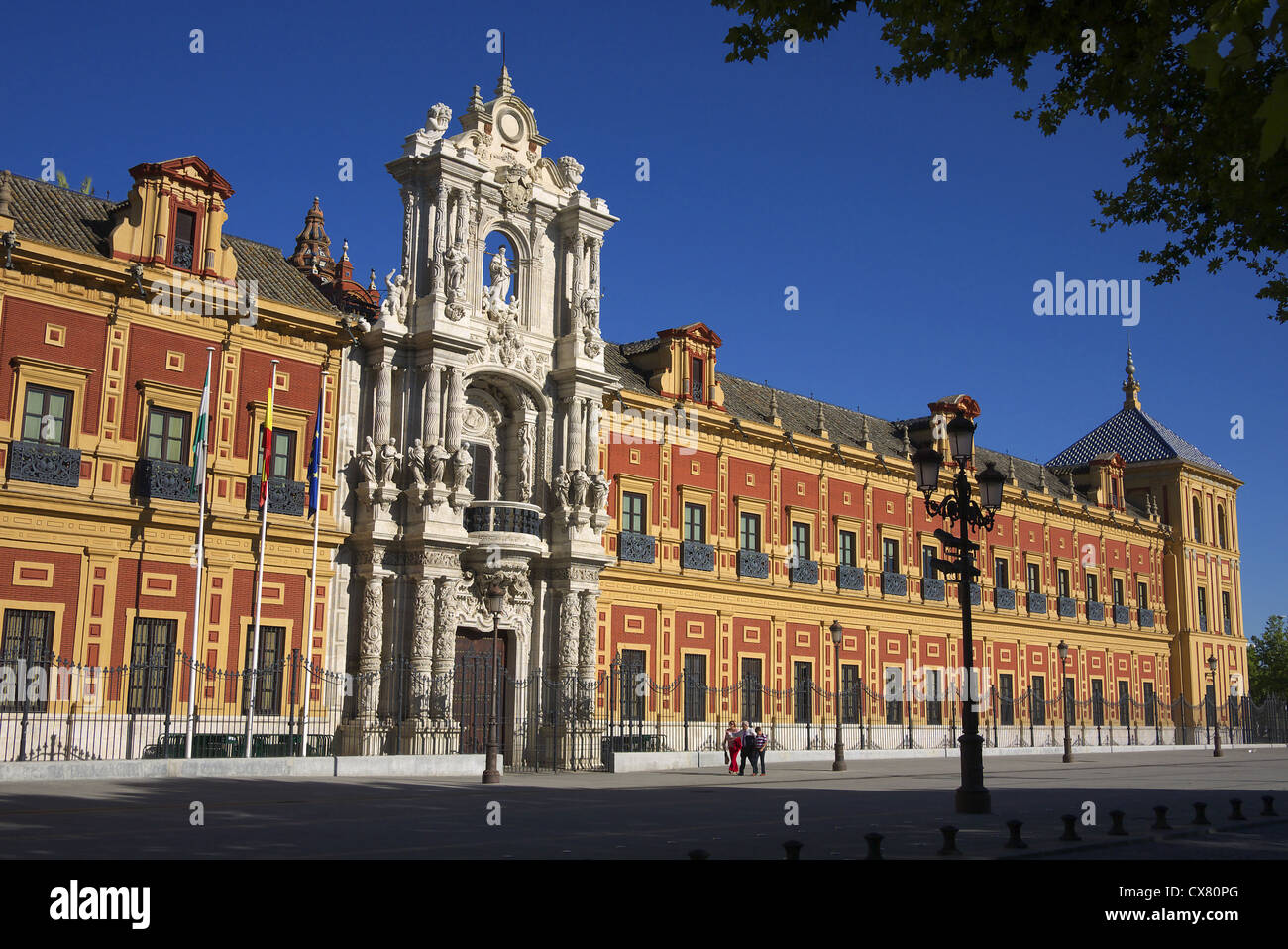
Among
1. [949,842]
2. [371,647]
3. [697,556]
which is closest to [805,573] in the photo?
[697,556]

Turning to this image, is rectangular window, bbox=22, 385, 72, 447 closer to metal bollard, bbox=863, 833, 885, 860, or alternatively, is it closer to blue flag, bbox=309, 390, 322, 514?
blue flag, bbox=309, 390, 322, 514

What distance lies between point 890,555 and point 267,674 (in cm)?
2394

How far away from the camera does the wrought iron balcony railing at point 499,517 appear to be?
29.8 m

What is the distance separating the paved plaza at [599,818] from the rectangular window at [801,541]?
14.1 meters

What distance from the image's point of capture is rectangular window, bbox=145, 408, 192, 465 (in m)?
25.4

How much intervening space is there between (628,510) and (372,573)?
28.7ft

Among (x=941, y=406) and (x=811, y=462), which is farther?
(x=941, y=406)

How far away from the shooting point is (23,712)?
20938 mm

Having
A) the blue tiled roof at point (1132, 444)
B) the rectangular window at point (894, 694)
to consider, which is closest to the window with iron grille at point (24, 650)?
the rectangular window at point (894, 694)

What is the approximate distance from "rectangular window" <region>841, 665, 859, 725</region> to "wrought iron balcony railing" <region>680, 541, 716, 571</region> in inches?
273

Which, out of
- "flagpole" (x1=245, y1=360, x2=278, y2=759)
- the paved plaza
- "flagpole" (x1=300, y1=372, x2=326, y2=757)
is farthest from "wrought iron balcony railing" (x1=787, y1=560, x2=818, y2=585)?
"flagpole" (x1=245, y1=360, x2=278, y2=759)
